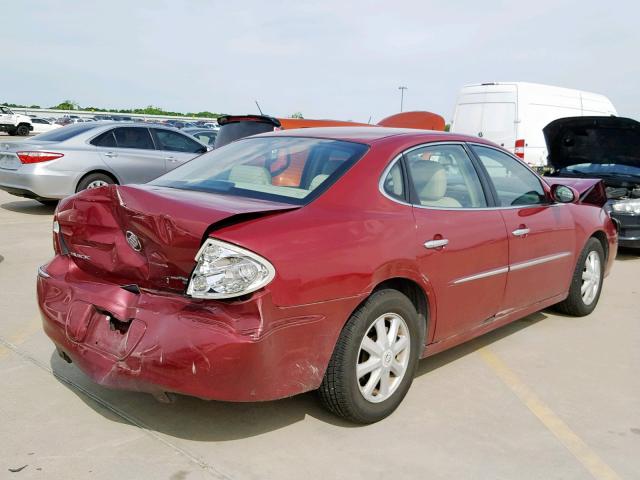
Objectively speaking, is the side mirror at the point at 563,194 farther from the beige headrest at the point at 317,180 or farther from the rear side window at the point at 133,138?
the rear side window at the point at 133,138

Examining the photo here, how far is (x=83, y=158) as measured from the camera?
9539 mm

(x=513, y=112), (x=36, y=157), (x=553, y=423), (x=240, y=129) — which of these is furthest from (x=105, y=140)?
(x=513, y=112)

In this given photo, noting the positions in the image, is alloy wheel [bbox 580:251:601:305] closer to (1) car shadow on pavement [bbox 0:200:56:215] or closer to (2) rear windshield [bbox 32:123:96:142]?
(2) rear windshield [bbox 32:123:96:142]

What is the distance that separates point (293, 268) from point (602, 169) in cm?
661

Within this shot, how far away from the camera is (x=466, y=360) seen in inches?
169

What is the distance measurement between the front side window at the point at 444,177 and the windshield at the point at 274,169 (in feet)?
1.25

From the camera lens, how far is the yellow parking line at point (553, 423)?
2943 millimetres

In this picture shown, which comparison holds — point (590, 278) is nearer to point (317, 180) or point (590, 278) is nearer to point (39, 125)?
point (317, 180)

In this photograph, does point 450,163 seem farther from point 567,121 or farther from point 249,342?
point 567,121

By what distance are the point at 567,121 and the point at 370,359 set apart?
5782 millimetres

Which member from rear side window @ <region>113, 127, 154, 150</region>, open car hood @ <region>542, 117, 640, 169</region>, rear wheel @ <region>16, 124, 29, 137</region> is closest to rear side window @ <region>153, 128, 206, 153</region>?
rear side window @ <region>113, 127, 154, 150</region>

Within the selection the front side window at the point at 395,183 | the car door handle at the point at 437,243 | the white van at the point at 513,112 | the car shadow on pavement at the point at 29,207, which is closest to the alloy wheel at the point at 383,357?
the car door handle at the point at 437,243

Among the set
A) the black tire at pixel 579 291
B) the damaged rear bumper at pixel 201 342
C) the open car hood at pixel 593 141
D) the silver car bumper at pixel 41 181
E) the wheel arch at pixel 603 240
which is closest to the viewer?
the damaged rear bumper at pixel 201 342

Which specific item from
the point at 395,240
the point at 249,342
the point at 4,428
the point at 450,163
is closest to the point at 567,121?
the point at 450,163
